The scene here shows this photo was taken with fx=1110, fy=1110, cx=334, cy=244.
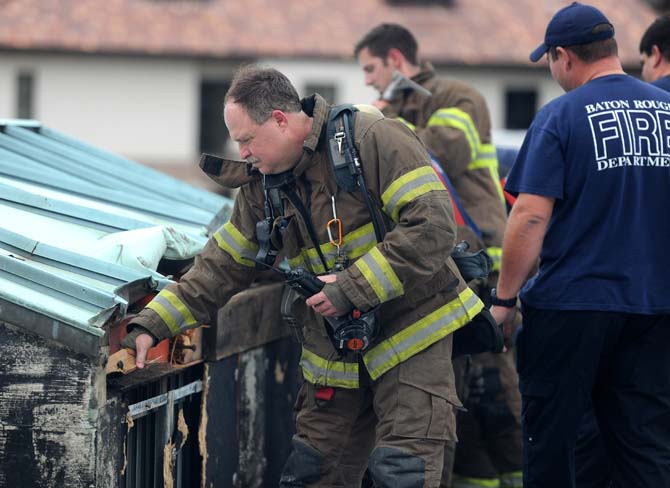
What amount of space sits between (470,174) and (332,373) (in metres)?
1.98

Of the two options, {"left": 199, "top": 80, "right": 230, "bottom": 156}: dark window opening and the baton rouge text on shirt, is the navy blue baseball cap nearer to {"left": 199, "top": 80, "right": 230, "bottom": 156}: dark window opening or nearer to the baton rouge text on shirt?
the baton rouge text on shirt

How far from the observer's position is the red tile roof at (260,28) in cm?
2741

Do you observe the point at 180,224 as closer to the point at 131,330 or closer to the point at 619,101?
the point at 131,330

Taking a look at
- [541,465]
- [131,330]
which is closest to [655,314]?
[541,465]

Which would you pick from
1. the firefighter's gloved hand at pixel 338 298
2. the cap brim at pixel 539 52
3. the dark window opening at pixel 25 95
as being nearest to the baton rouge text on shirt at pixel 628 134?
the cap brim at pixel 539 52

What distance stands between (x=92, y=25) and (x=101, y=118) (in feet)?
7.61

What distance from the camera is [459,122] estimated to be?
17.6ft

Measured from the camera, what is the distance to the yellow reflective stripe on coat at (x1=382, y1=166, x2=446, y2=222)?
3.54 metres

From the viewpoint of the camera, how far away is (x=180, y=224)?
16.3ft

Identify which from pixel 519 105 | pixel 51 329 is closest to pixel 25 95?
pixel 519 105

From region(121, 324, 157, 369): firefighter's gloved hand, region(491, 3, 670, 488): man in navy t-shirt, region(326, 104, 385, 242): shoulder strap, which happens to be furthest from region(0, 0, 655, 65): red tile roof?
region(121, 324, 157, 369): firefighter's gloved hand

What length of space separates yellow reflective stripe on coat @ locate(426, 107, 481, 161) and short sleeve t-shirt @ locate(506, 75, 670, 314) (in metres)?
1.61

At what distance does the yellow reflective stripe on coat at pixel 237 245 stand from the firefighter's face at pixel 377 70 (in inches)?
78.3

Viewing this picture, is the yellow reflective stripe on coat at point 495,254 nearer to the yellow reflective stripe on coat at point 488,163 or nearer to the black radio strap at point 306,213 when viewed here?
the yellow reflective stripe on coat at point 488,163
